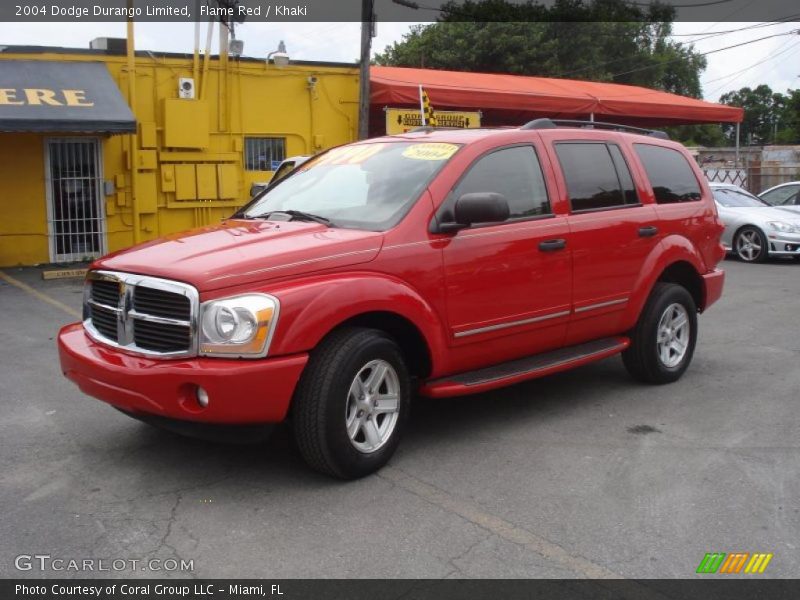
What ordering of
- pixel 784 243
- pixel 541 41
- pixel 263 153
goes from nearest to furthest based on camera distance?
pixel 784 243, pixel 263 153, pixel 541 41

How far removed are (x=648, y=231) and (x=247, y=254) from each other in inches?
124

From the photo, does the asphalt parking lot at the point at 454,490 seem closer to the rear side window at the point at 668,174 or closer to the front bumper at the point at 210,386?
the front bumper at the point at 210,386

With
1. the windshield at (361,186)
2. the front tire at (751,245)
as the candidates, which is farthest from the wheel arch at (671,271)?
the front tire at (751,245)

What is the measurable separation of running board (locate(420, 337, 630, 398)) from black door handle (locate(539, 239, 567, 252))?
0.71 m

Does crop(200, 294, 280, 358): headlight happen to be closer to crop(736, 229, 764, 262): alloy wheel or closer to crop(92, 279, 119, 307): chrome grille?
crop(92, 279, 119, 307): chrome grille

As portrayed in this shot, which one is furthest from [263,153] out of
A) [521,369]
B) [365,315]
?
[365,315]

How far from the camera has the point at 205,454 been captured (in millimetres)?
4734

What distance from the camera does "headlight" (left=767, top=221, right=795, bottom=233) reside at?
14.5m

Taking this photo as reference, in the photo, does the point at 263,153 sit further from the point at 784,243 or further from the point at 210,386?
the point at 210,386

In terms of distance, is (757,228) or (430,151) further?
(757,228)

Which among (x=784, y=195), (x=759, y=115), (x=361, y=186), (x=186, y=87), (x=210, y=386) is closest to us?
(x=210, y=386)

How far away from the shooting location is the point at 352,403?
14.3 feet
